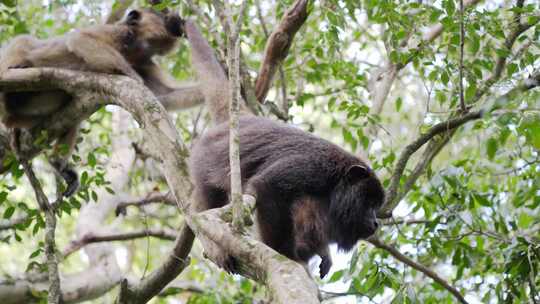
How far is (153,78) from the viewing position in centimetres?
610

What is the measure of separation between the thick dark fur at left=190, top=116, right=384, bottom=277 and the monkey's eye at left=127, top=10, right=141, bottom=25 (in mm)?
1872

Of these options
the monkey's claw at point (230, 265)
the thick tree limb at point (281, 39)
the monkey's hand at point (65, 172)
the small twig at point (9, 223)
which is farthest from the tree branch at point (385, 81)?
the small twig at point (9, 223)

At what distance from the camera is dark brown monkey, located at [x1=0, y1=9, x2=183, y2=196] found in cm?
523

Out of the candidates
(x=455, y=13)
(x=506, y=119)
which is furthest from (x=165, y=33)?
(x=506, y=119)

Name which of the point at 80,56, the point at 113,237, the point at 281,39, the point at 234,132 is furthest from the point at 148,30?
the point at 234,132

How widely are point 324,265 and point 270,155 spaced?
854 mm

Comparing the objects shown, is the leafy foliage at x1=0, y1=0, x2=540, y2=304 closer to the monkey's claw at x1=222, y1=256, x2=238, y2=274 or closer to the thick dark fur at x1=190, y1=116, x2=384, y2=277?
the thick dark fur at x1=190, y1=116, x2=384, y2=277

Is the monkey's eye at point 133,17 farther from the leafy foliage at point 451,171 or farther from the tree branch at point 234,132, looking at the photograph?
the tree branch at point 234,132

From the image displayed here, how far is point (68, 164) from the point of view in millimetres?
6145

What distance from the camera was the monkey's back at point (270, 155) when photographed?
434cm

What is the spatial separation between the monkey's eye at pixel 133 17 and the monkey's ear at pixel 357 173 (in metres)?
2.89

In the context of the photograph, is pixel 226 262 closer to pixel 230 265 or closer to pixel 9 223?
pixel 230 265

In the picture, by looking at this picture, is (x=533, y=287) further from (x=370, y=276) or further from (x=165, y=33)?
(x=165, y=33)

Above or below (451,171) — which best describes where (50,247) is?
below
